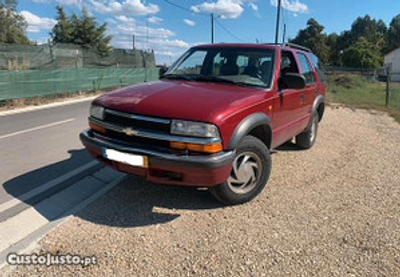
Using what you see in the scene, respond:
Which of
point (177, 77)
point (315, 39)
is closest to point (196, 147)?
point (177, 77)

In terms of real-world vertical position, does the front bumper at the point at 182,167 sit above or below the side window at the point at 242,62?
below

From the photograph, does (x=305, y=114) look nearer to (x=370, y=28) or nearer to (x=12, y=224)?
(x=12, y=224)

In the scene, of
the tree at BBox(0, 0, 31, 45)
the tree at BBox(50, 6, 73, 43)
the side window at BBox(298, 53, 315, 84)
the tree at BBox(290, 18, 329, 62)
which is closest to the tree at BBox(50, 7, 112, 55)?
the tree at BBox(50, 6, 73, 43)

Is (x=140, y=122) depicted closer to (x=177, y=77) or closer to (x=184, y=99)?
(x=184, y=99)

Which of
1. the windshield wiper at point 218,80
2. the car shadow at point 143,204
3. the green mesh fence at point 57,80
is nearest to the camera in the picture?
the car shadow at point 143,204

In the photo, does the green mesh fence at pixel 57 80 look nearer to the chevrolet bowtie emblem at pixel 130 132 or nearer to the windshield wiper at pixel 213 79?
the windshield wiper at pixel 213 79

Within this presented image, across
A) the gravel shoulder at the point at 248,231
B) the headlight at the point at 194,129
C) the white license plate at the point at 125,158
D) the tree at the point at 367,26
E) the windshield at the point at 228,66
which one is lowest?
the gravel shoulder at the point at 248,231

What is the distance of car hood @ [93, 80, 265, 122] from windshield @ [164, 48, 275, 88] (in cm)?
23

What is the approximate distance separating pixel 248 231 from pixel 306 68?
3.38 meters

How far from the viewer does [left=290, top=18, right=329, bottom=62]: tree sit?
6166 cm

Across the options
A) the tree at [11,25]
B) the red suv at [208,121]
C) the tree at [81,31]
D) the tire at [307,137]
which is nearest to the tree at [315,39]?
the tree at [81,31]

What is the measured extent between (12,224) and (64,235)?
675mm

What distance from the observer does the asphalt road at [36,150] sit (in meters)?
4.44

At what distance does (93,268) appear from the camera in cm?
258
